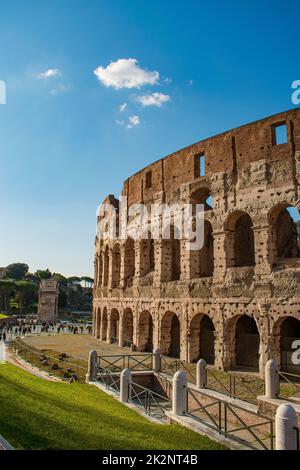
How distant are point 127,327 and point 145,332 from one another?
2663 mm

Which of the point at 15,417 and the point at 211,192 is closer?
the point at 15,417

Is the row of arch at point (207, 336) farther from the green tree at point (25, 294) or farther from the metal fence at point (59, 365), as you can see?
the green tree at point (25, 294)

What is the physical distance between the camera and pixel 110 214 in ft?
92.8

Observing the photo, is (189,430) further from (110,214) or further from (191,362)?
(110,214)

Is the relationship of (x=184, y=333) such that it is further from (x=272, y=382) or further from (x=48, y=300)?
(x=48, y=300)

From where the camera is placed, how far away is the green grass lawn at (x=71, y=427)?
6129 millimetres

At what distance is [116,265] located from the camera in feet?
89.6

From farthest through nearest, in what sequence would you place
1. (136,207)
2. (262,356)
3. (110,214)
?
(110,214)
(136,207)
(262,356)

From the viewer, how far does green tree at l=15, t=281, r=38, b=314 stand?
6568 centimetres

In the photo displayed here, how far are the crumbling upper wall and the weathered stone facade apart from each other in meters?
33.8

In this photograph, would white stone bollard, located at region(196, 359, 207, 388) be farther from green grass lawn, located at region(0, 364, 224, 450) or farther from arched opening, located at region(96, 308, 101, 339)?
arched opening, located at region(96, 308, 101, 339)

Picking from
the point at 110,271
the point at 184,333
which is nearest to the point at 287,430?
the point at 184,333

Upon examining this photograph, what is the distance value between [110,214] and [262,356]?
16.7 m

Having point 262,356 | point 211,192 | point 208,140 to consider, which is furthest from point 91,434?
point 208,140
